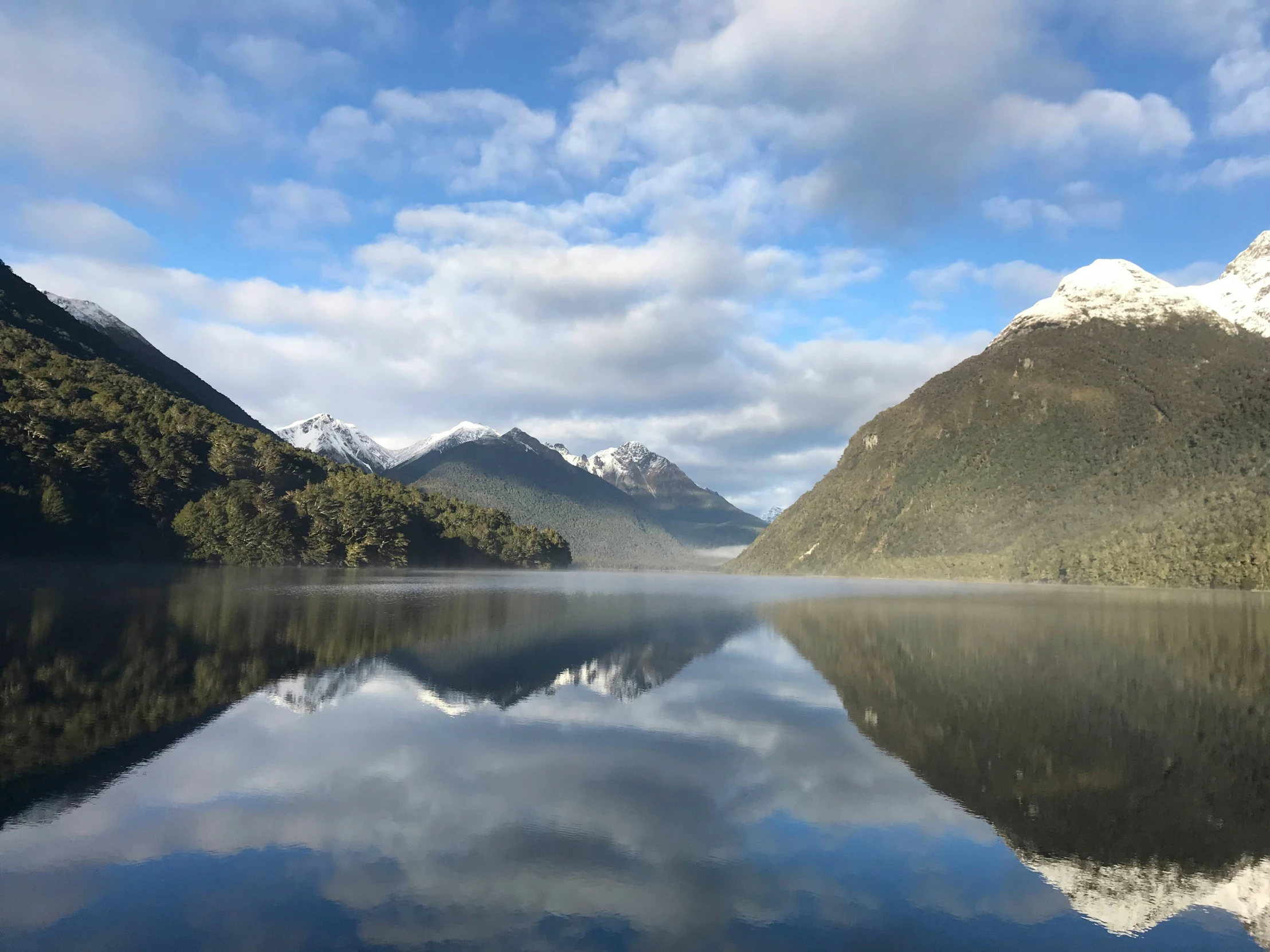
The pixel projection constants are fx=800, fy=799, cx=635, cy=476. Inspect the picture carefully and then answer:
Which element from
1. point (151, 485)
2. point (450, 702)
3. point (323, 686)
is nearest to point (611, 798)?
point (450, 702)

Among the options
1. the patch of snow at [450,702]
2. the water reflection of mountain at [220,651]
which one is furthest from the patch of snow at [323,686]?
the patch of snow at [450,702]

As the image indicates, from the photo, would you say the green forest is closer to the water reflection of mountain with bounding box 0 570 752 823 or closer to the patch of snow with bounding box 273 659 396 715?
the water reflection of mountain with bounding box 0 570 752 823

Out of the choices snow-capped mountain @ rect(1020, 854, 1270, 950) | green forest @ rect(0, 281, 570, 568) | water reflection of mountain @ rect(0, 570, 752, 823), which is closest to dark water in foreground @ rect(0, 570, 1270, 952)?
snow-capped mountain @ rect(1020, 854, 1270, 950)

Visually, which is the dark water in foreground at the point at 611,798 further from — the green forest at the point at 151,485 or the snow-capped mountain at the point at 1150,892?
the green forest at the point at 151,485

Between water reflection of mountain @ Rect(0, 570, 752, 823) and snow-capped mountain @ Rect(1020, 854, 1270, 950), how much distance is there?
19200mm

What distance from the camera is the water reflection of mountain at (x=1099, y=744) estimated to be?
15258 mm

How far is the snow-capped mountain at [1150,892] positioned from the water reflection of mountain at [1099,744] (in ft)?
0.10

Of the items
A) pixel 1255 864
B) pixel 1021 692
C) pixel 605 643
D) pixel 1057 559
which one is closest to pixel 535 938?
pixel 1255 864

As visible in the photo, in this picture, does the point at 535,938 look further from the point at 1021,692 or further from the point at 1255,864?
the point at 1021,692

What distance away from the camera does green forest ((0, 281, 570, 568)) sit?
4038 inches

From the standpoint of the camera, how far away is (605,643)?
45.9 metres

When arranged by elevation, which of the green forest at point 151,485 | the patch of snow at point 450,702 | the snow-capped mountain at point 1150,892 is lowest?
the patch of snow at point 450,702

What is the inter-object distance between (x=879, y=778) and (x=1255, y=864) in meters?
7.77

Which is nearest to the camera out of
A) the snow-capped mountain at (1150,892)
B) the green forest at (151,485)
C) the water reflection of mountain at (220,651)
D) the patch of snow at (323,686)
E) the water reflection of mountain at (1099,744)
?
the snow-capped mountain at (1150,892)
